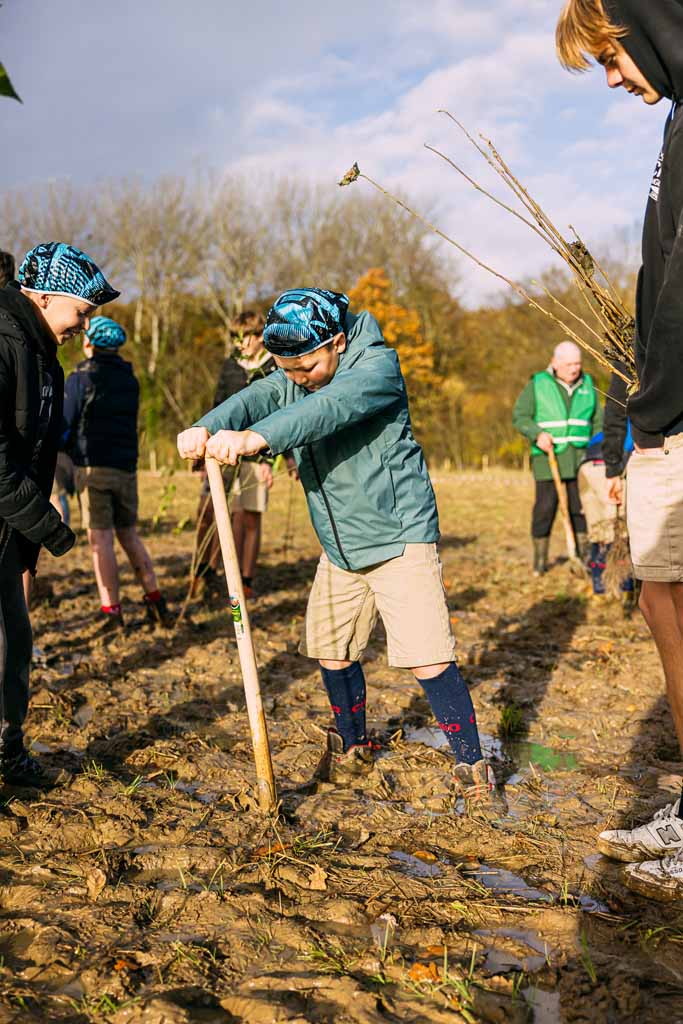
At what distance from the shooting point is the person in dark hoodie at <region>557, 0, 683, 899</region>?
247cm

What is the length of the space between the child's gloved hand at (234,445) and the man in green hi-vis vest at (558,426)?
5.75m

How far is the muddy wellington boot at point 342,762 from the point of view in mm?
4074

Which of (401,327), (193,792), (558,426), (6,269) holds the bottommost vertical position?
(193,792)

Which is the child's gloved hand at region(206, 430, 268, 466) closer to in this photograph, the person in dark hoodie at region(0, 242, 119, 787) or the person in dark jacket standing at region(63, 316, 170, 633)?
the person in dark hoodie at region(0, 242, 119, 787)

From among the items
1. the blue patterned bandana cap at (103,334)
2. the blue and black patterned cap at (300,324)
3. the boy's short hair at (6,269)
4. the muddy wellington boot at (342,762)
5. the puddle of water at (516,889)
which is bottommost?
the puddle of water at (516,889)

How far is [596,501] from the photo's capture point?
8.02 metres

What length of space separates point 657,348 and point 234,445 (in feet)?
4.76

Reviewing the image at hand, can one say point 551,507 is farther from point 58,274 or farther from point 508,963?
point 508,963

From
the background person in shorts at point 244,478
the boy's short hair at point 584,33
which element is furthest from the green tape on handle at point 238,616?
the background person in shorts at point 244,478

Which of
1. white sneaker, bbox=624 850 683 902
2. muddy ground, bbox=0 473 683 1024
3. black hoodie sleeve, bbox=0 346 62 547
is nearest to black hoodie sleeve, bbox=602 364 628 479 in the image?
muddy ground, bbox=0 473 683 1024

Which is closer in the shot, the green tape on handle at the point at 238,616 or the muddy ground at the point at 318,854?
the muddy ground at the point at 318,854

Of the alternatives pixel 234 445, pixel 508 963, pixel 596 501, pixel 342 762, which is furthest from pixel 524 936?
pixel 596 501

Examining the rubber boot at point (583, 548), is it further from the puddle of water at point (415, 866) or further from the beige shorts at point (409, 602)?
the puddle of water at point (415, 866)

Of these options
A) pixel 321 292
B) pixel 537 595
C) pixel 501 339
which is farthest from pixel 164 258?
pixel 321 292
